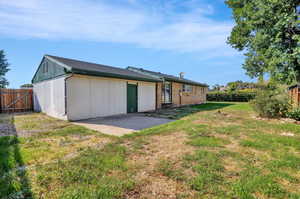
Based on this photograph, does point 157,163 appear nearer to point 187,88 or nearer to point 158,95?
point 158,95

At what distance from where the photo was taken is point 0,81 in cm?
2288

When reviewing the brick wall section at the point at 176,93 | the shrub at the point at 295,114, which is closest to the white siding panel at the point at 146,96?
the brick wall section at the point at 176,93

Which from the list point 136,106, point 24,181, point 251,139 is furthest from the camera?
point 136,106

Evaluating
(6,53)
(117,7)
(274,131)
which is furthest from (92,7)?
(6,53)

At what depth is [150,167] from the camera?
2.60 meters

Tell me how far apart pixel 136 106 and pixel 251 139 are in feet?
23.3

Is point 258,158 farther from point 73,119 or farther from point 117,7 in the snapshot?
point 117,7

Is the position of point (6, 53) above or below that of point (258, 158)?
above

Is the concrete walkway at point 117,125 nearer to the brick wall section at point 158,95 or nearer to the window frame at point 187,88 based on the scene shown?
the brick wall section at point 158,95

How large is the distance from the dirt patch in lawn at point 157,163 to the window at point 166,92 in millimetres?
8533

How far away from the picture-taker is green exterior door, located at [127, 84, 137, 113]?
9.50 m

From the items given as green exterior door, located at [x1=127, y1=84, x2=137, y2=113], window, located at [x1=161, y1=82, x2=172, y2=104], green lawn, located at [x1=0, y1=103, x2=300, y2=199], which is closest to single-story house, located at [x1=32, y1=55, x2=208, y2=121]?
green exterior door, located at [x1=127, y1=84, x2=137, y2=113]

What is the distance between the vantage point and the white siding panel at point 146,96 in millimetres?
10434

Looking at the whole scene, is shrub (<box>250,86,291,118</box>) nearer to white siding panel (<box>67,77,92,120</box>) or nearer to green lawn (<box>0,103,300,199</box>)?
green lawn (<box>0,103,300,199</box>)
